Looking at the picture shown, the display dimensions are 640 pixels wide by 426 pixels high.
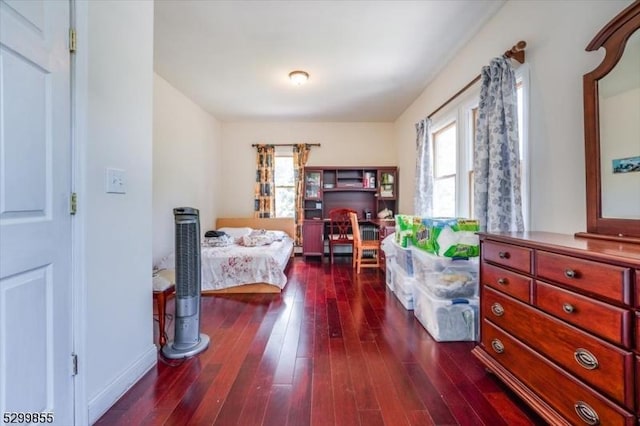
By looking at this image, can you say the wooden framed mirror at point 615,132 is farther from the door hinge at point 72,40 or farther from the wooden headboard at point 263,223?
the wooden headboard at point 263,223

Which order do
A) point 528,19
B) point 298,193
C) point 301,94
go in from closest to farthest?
1. point 528,19
2. point 301,94
3. point 298,193

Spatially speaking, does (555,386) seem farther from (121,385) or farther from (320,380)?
(121,385)

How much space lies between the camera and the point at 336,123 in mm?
5676

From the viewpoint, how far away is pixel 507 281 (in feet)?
4.98

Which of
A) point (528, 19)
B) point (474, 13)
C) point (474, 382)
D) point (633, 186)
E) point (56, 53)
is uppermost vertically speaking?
point (474, 13)

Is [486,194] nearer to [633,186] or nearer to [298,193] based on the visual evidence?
[633,186]

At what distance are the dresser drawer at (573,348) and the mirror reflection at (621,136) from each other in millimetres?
703

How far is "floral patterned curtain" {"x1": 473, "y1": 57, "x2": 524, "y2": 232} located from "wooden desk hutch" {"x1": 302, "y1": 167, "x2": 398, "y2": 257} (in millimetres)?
3172

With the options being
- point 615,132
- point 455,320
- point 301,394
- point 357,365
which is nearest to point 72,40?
point 301,394

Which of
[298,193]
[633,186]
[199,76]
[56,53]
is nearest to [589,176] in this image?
[633,186]

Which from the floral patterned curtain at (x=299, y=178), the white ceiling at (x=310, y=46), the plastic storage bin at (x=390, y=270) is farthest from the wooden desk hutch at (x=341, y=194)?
the plastic storage bin at (x=390, y=270)

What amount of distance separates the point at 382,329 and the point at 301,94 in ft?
11.4

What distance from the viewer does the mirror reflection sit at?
4.35 feet

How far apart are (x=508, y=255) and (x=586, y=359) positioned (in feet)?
1.81
